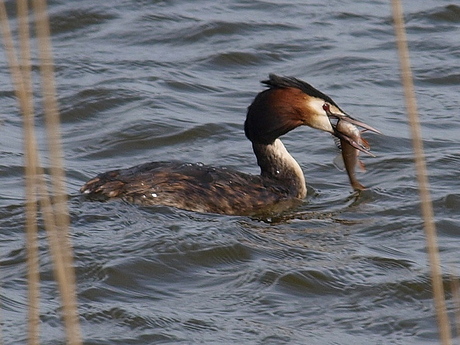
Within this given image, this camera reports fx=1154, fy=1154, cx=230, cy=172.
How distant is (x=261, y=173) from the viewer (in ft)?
24.3

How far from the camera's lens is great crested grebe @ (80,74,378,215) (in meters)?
6.60

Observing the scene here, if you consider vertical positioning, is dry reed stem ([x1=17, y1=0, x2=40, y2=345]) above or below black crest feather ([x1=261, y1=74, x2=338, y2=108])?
above

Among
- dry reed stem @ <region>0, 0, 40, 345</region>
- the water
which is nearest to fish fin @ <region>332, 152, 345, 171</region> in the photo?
the water

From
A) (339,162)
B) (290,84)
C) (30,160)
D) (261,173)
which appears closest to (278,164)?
(261,173)

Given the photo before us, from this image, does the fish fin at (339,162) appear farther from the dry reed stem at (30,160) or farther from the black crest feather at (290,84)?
the dry reed stem at (30,160)

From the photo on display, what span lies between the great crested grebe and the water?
104 mm

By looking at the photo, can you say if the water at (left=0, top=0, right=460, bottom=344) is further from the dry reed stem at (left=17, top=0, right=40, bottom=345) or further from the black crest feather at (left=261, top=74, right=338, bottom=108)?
the dry reed stem at (left=17, top=0, right=40, bottom=345)

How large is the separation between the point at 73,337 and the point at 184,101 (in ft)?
22.3

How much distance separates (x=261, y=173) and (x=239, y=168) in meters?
0.62

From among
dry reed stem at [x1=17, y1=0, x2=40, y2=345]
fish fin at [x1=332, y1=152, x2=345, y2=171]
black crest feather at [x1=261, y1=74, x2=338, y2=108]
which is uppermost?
dry reed stem at [x1=17, y1=0, x2=40, y2=345]

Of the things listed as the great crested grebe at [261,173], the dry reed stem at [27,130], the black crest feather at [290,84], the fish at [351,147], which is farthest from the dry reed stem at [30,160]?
the fish at [351,147]

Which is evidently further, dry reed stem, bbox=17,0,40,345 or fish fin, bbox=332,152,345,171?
fish fin, bbox=332,152,345,171

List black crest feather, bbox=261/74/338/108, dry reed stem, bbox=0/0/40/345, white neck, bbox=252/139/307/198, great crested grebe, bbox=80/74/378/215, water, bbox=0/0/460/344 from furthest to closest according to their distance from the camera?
white neck, bbox=252/139/307/198
black crest feather, bbox=261/74/338/108
great crested grebe, bbox=80/74/378/215
water, bbox=0/0/460/344
dry reed stem, bbox=0/0/40/345

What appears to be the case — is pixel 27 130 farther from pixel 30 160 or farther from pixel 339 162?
pixel 339 162
